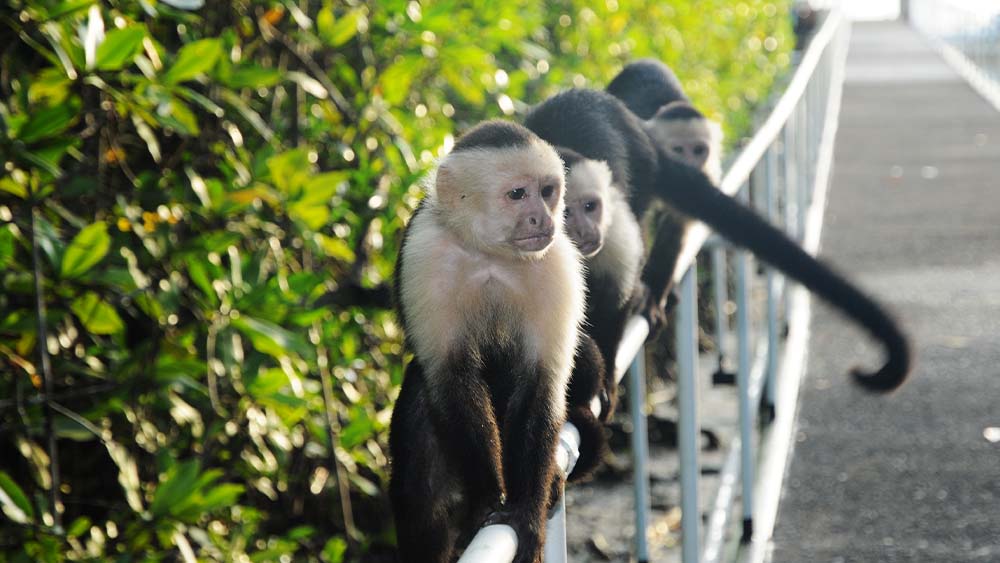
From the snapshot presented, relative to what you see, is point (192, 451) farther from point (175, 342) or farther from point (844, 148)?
point (844, 148)

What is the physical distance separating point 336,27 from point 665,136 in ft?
3.56

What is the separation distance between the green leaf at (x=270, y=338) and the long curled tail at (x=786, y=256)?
1.04 metres

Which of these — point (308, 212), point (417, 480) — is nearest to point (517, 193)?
point (417, 480)

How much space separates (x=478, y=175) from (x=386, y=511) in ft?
6.17

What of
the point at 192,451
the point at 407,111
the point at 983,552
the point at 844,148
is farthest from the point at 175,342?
the point at 844,148

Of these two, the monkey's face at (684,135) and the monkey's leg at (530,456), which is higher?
the monkey's leg at (530,456)

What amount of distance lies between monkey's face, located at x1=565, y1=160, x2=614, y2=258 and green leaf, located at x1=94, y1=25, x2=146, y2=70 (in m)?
0.89

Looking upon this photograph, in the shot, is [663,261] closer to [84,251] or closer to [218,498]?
[218,498]

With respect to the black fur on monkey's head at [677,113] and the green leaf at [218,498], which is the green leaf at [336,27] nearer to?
the black fur on monkey's head at [677,113]

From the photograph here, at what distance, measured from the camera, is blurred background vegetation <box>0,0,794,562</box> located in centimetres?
243

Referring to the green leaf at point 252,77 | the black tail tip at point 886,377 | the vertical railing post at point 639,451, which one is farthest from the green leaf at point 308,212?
the black tail tip at point 886,377

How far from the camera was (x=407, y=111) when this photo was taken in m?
3.78

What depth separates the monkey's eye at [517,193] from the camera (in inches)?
89.7

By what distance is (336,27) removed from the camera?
3.04 metres
